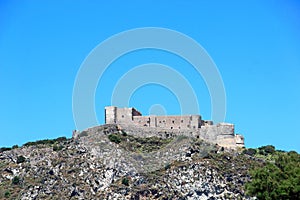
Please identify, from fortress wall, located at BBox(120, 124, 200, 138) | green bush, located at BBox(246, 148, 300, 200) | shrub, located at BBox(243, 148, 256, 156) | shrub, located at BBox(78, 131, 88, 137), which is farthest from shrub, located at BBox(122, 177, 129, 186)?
green bush, located at BBox(246, 148, 300, 200)

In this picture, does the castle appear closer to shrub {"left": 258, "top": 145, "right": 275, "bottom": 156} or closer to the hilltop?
the hilltop

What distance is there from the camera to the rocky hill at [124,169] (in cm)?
9788

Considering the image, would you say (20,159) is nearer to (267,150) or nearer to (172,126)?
(172,126)

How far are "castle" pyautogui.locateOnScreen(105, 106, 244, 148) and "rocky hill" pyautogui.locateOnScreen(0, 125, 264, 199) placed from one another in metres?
1.15

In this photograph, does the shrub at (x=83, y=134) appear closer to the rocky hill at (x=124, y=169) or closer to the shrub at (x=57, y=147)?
the rocky hill at (x=124, y=169)

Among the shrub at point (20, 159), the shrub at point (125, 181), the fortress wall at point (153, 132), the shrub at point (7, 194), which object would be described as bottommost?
the shrub at point (7, 194)

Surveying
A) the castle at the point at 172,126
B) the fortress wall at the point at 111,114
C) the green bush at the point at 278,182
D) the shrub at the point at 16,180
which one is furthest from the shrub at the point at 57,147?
the green bush at the point at 278,182

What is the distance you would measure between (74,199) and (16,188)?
9703 mm

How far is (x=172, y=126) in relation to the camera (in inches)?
4313

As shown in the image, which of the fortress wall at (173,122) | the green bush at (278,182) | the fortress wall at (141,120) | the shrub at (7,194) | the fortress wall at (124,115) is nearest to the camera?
the green bush at (278,182)

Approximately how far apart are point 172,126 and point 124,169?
11933 millimetres

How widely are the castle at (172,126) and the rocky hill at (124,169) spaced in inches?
45.1

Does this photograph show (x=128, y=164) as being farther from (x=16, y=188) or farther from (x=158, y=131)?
(x=16, y=188)

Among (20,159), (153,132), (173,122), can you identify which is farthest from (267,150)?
(20,159)
